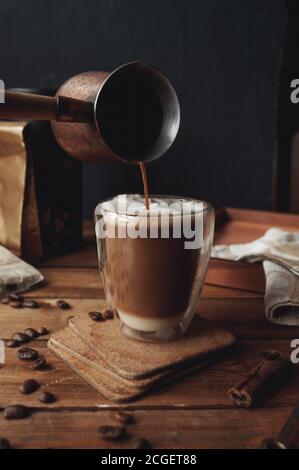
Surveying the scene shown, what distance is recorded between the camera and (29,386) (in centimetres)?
76

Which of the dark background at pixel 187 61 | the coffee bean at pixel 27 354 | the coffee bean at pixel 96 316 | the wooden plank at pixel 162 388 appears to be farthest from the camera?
the dark background at pixel 187 61

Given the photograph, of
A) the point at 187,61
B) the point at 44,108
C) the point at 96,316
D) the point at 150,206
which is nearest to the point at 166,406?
the point at 96,316

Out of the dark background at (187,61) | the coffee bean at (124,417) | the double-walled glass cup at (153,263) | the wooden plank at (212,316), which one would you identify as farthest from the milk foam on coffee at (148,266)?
the dark background at (187,61)

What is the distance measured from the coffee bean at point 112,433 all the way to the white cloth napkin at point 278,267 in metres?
0.45

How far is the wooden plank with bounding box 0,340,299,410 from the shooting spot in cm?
73

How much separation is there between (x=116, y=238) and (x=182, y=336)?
0.67 ft

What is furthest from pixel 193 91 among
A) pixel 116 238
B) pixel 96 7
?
pixel 116 238

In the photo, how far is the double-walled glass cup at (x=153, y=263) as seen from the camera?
0.87 metres

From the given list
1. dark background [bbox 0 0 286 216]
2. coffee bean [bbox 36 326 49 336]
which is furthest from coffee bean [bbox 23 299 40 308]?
dark background [bbox 0 0 286 216]

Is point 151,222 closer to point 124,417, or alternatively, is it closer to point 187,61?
point 124,417

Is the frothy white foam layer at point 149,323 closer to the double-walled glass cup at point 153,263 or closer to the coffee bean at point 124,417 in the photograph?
the double-walled glass cup at point 153,263

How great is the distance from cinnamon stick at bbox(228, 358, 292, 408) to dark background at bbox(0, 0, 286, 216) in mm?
1064
